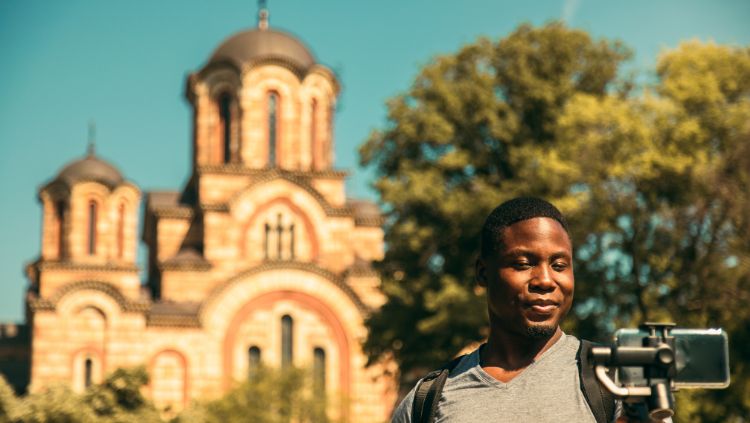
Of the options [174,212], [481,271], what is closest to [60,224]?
[174,212]

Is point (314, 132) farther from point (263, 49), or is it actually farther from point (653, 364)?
point (653, 364)

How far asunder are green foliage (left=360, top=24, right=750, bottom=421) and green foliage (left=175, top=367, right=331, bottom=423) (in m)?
6.38

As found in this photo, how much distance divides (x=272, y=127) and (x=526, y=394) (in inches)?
1595

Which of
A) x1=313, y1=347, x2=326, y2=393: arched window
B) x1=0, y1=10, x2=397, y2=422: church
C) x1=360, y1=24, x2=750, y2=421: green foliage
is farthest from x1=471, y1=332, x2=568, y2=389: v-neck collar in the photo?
x1=313, y1=347, x2=326, y2=393: arched window

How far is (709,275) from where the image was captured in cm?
2450

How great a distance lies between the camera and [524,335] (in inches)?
155

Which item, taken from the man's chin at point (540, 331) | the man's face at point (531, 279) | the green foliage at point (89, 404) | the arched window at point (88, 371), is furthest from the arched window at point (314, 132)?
the man's chin at point (540, 331)

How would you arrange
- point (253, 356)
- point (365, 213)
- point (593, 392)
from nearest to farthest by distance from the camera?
1. point (593, 392)
2. point (253, 356)
3. point (365, 213)

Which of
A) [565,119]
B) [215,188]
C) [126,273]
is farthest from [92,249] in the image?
[565,119]

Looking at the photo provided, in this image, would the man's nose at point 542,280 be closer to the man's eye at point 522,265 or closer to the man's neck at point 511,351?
the man's eye at point 522,265

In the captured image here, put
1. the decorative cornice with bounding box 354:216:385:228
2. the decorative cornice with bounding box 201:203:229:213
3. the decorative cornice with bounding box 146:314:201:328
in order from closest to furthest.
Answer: the decorative cornice with bounding box 146:314:201:328, the decorative cornice with bounding box 201:203:229:213, the decorative cornice with bounding box 354:216:385:228

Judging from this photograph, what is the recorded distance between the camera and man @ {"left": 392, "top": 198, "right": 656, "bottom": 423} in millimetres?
3883

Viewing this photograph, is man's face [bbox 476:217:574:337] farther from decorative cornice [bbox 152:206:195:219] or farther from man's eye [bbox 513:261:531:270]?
decorative cornice [bbox 152:206:195:219]

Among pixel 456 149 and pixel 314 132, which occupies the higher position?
pixel 314 132
